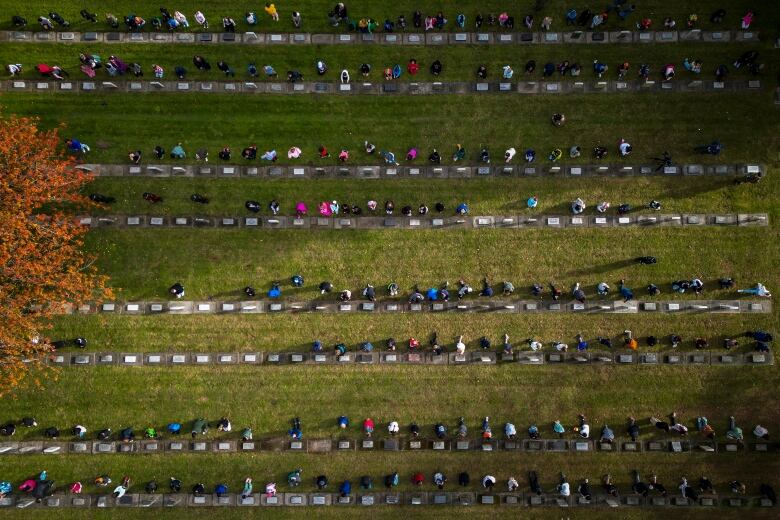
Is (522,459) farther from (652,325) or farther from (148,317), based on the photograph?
(148,317)

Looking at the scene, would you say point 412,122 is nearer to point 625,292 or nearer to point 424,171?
point 424,171

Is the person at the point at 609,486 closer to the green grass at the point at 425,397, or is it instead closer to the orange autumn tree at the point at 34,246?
the green grass at the point at 425,397

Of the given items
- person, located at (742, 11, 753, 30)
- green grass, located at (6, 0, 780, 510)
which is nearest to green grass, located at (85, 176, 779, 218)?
green grass, located at (6, 0, 780, 510)

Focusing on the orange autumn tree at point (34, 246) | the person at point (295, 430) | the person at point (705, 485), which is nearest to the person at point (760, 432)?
the person at point (705, 485)

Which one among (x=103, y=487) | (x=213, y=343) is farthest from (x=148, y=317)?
(x=103, y=487)

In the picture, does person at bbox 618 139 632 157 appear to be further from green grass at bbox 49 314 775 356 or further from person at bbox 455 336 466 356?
person at bbox 455 336 466 356
